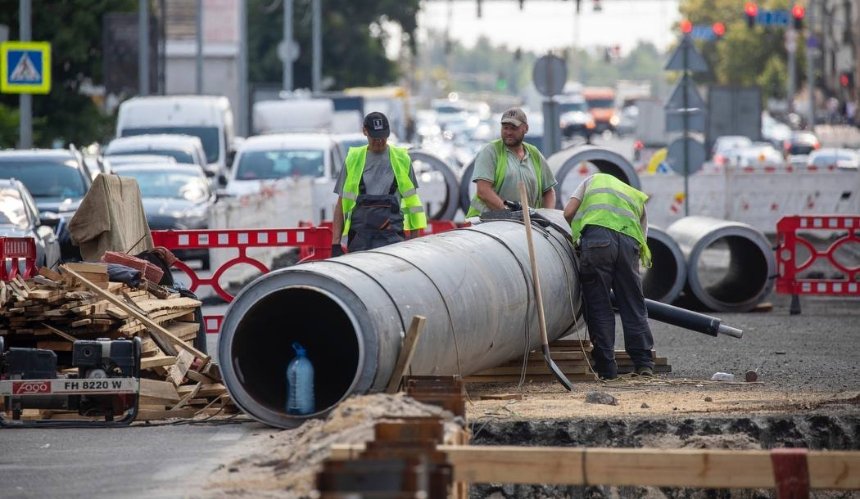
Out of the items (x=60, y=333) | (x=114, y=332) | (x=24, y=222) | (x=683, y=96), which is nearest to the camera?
(x=60, y=333)

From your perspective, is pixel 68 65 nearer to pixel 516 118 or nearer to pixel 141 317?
pixel 516 118

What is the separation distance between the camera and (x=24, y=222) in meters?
18.7

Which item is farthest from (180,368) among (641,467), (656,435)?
(641,467)

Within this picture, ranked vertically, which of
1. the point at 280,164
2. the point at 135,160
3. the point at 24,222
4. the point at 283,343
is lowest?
the point at 283,343

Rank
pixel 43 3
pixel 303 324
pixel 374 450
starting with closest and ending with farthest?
pixel 374 450, pixel 303 324, pixel 43 3

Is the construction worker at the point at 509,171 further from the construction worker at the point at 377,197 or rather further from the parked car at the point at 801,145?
the parked car at the point at 801,145

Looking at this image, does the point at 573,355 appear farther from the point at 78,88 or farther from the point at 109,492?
the point at 78,88

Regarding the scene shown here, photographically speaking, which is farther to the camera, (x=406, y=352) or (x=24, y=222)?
(x=24, y=222)

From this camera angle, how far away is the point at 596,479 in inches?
290

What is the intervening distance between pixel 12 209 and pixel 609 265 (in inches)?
328

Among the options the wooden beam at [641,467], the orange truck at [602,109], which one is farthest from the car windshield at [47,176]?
the orange truck at [602,109]

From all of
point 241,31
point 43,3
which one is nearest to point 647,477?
point 43,3

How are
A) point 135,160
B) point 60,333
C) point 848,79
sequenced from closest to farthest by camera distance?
point 60,333, point 135,160, point 848,79

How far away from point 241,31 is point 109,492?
42559 millimetres
